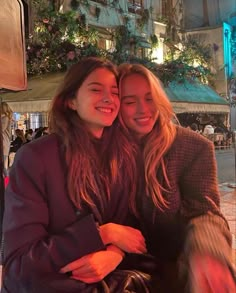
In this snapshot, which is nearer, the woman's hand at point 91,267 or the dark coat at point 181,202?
the woman's hand at point 91,267

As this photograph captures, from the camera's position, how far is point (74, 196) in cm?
145

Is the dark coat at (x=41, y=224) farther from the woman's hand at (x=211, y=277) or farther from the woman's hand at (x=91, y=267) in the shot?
the woman's hand at (x=211, y=277)

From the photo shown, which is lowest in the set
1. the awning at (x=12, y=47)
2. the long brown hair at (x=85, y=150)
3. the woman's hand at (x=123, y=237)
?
the woman's hand at (x=123, y=237)

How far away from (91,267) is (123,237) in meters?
0.18

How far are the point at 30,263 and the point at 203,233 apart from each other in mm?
680

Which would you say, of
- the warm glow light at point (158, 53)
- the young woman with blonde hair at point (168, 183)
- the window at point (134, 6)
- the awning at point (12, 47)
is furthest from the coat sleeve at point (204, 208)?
the window at point (134, 6)

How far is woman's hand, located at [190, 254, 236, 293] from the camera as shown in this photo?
4.30ft

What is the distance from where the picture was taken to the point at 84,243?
1.38 meters

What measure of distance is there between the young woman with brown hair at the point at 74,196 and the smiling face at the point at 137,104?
6 centimetres

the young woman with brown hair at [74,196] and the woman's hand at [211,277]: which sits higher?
the young woman with brown hair at [74,196]

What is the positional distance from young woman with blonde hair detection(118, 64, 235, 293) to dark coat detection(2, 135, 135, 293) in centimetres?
30

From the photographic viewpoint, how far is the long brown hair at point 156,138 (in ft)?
5.31

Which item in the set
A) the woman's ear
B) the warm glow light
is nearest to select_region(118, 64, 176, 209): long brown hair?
the woman's ear

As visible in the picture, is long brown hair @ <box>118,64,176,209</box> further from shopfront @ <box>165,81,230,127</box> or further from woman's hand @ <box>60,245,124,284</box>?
shopfront @ <box>165,81,230,127</box>
